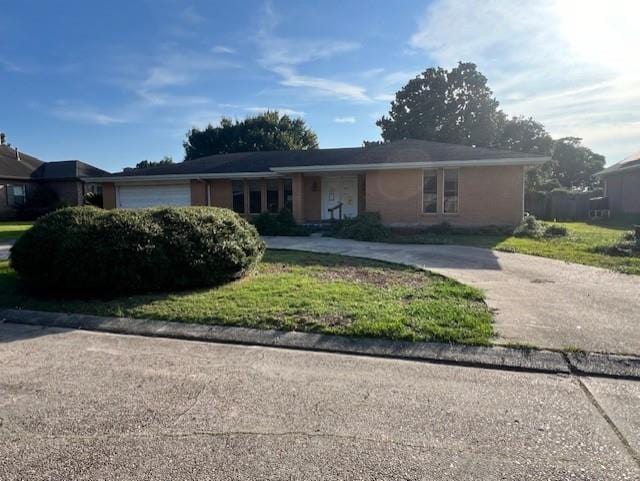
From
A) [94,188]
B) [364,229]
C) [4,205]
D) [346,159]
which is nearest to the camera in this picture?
[364,229]

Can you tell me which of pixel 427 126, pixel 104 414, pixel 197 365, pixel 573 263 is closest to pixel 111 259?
pixel 197 365

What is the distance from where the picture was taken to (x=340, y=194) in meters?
18.9

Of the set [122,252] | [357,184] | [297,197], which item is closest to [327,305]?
[122,252]

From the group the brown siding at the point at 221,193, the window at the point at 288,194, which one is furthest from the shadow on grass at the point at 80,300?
the brown siding at the point at 221,193

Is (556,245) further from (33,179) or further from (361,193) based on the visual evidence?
(33,179)

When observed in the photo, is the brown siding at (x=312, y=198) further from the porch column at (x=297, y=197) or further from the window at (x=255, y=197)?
the window at (x=255, y=197)

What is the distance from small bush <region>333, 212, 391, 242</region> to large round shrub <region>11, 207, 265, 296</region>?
25.5 feet

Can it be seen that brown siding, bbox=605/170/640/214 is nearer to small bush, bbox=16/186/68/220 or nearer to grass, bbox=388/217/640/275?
grass, bbox=388/217/640/275

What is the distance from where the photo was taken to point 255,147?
42.1 metres

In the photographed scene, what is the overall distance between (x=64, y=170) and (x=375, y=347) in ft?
112

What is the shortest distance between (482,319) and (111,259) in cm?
540

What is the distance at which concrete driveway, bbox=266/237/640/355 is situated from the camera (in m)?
4.54

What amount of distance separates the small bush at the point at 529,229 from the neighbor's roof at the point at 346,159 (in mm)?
2194

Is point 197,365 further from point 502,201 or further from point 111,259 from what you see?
point 502,201
